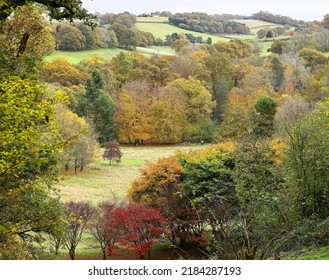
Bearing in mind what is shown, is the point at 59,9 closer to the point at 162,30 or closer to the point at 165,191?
the point at 165,191

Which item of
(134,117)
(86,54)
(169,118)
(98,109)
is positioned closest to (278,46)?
(86,54)

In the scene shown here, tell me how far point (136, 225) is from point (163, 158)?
7241 millimetres

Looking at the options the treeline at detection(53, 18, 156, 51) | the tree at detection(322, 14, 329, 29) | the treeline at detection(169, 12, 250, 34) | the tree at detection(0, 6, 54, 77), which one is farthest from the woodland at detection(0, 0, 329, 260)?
Answer: the treeline at detection(169, 12, 250, 34)

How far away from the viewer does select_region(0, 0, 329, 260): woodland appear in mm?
11453

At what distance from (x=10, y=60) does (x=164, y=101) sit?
176ft

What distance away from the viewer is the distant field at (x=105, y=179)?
3678 centimetres

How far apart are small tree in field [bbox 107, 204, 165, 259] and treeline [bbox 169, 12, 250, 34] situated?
11307 cm

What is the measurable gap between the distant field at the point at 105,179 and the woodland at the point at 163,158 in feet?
5.56

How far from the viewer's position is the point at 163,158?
26.8m

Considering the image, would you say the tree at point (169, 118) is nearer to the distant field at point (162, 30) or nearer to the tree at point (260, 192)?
the tree at point (260, 192)

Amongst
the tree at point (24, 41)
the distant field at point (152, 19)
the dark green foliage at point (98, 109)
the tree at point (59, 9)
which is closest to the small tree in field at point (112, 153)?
the dark green foliage at point (98, 109)

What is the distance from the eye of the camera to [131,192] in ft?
84.3

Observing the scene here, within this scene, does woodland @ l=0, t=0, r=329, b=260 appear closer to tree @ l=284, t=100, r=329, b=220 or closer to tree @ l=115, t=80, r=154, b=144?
tree @ l=284, t=100, r=329, b=220

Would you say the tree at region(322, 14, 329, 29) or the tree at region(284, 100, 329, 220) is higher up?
the tree at region(322, 14, 329, 29)
